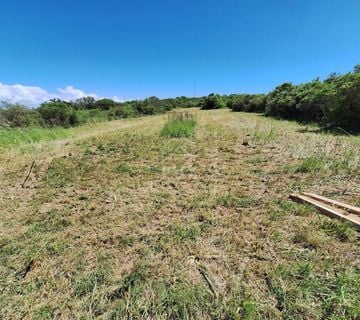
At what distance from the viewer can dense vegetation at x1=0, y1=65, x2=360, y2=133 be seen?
7734 mm

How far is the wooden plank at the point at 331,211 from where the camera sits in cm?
210

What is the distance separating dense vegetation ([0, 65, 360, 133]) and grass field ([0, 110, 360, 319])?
4.90 m

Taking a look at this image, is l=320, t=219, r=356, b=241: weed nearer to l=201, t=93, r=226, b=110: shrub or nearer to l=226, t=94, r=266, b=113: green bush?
l=226, t=94, r=266, b=113: green bush

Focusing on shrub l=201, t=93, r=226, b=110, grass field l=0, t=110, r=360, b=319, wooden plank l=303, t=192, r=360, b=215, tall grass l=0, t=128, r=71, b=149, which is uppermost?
tall grass l=0, t=128, r=71, b=149

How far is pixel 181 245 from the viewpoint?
6.59ft

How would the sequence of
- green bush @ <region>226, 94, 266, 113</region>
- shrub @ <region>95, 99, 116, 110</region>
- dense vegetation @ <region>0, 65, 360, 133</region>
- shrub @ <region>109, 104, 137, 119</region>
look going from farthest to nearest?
shrub @ <region>95, 99, 116, 110</region>, shrub @ <region>109, 104, 137, 119</region>, green bush @ <region>226, 94, 266, 113</region>, dense vegetation @ <region>0, 65, 360, 133</region>

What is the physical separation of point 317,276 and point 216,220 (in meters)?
0.99

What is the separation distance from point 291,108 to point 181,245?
1515cm

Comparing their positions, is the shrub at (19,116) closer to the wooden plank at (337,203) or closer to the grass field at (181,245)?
the grass field at (181,245)

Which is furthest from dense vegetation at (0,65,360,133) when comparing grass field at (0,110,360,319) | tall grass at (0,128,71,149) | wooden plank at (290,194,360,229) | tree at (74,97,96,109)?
tree at (74,97,96,109)

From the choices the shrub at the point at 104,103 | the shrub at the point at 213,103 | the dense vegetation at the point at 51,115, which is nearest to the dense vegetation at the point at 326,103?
the shrub at the point at 213,103

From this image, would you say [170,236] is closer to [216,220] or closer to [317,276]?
[216,220]

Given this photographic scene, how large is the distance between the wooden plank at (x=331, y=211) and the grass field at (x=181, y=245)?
0.09 meters

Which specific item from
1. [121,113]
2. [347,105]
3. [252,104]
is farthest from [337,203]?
[121,113]
